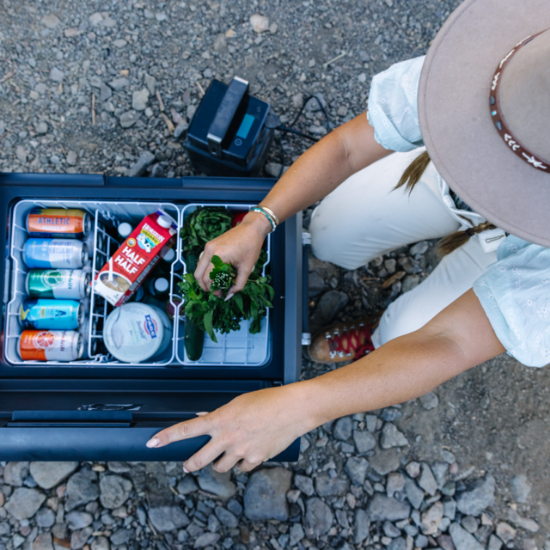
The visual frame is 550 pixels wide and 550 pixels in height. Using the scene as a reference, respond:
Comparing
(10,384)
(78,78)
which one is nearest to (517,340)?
(10,384)

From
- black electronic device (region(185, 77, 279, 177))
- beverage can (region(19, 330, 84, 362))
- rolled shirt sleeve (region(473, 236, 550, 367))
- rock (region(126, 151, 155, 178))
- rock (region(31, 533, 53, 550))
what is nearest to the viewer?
rolled shirt sleeve (region(473, 236, 550, 367))

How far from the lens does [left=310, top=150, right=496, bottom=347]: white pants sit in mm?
1461

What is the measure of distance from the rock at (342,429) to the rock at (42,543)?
1.42m

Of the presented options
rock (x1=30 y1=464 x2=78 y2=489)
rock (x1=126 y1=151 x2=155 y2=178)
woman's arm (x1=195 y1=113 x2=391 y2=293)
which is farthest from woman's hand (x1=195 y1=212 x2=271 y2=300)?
rock (x1=30 y1=464 x2=78 y2=489)

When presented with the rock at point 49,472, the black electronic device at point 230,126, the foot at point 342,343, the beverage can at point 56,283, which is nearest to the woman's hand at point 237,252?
the beverage can at point 56,283

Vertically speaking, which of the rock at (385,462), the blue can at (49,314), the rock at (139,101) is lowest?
the rock at (385,462)

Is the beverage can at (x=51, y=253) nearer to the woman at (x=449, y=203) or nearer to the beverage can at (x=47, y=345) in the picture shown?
the beverage can at (x=47, y=345)

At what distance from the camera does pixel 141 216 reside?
1.41 metres

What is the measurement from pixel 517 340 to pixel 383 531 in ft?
4.68

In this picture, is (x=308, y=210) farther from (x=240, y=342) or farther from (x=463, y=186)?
(x=463, y=186)

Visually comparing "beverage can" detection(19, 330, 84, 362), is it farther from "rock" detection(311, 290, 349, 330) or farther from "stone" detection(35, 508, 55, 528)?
"rock" detection(311, 290, 349, 330)

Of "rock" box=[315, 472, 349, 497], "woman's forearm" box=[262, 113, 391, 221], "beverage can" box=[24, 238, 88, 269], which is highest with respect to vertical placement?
"woman's forearm" box=[262, 113, 391, 221]

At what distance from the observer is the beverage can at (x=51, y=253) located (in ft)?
4.18

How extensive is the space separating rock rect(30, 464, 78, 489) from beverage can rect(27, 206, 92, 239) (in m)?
1.20
